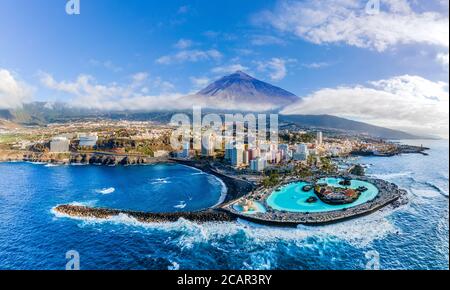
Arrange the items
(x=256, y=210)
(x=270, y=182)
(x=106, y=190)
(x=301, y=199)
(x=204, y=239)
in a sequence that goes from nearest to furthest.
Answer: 1. (x=204, y=239)
2. (x=256, y=210)
3. (x=301, y=199)
4. (x=270, y=182)
5. (x=106, y=190)

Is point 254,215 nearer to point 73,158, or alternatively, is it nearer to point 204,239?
point 204,239

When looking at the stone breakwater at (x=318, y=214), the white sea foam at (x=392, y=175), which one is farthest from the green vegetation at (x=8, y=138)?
the white sea foam at (x=392, y=175)

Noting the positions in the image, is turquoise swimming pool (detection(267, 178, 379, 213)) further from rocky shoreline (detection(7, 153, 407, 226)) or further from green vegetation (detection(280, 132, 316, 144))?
green vegetation (detection(280, 132, 316, 144))

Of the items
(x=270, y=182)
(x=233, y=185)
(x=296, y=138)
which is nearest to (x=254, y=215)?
(x=270, y=182)

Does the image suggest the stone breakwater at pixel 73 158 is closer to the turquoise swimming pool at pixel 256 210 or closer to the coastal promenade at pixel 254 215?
the coastal promenade at pixel 254 215

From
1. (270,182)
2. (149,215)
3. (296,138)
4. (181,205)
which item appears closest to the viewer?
(149,215)
